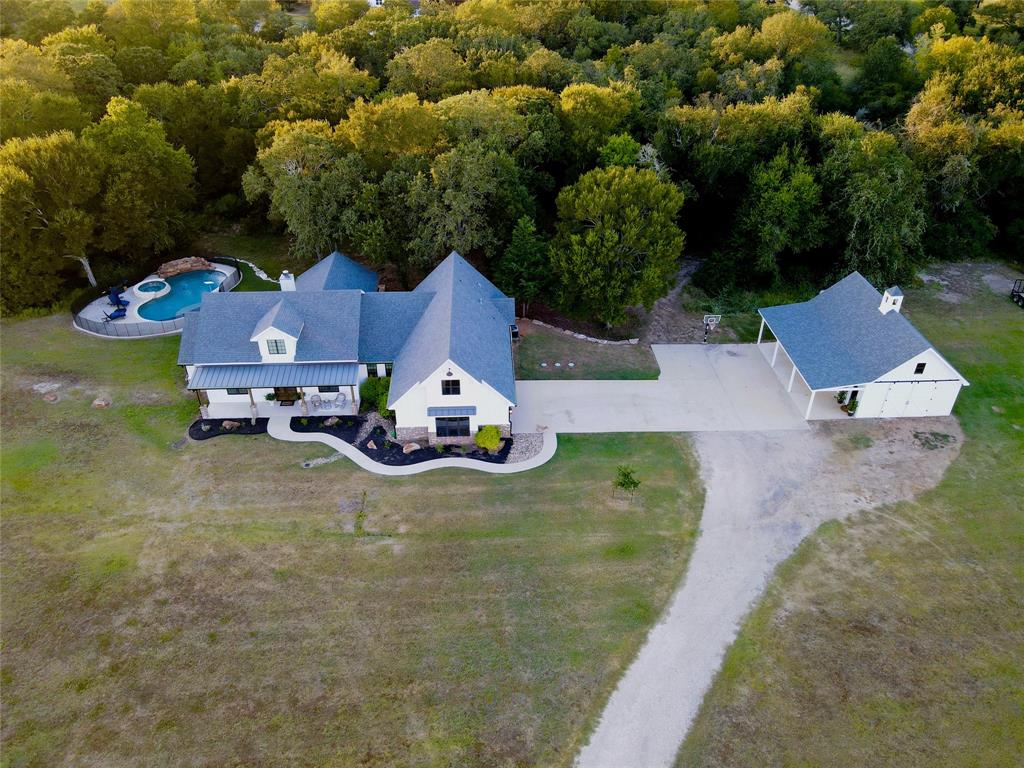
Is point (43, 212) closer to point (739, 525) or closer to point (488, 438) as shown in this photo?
point (488, 438)

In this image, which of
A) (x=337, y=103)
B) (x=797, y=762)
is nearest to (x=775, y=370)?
(x=797, y=762)

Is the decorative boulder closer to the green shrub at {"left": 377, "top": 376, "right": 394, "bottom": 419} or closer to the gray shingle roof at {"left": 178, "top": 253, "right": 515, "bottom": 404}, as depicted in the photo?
the gray shingle roof at {"left": 178, "top": 253, "right": 515, "bottom": 404}

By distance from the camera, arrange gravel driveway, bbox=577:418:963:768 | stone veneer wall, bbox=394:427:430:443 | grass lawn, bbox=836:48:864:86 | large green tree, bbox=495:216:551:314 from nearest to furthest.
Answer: gravel driveway, bbox=577:418:963:768, stone veneer wall, bbox=394:427:430:443, large green tree, bbox=495:216:551:314, grass lawn, bbox=836:48:864:86

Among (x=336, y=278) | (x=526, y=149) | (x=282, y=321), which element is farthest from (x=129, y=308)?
(x=526, y=149)

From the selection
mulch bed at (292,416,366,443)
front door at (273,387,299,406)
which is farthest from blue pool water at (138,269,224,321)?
mulch bed at (292,416,366,443)

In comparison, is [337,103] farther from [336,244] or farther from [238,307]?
[238,307]
